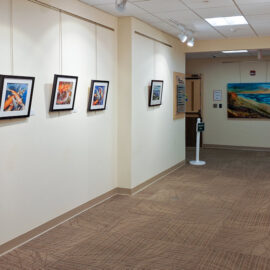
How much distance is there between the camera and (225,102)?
12.4 meters

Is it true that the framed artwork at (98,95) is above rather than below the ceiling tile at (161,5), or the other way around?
below

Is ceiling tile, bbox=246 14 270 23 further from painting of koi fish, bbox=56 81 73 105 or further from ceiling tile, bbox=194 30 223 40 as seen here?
painting of koi fish, bbox=56 81 73 105

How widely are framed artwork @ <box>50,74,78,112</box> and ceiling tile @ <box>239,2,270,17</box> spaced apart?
2.64 metres

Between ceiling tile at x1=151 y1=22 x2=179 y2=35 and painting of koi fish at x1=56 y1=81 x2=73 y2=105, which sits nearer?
painting of koi fish at x1=56 y1=81 x2=73 y2=105

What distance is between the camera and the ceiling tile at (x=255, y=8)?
5750mm

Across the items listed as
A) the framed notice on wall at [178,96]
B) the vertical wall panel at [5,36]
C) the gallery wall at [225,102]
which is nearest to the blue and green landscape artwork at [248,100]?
the gallery wall at [225,102]

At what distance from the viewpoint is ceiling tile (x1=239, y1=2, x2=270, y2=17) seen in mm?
5750

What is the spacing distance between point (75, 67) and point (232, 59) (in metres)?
7.80

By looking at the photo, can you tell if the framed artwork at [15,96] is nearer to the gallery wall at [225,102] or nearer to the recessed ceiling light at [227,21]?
the recessed ceiling light at [227,21]

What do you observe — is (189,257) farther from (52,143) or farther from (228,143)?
(228,143)

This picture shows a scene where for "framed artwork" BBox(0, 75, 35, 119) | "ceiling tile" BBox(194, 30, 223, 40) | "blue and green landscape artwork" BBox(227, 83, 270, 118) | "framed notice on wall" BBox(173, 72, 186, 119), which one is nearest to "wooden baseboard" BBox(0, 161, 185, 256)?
"framed artwork" BBox(0, 75, 35, 119)

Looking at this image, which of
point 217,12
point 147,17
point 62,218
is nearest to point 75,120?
point 62,218

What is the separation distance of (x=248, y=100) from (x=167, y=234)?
806 cm

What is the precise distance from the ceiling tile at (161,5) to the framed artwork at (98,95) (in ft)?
4.11
